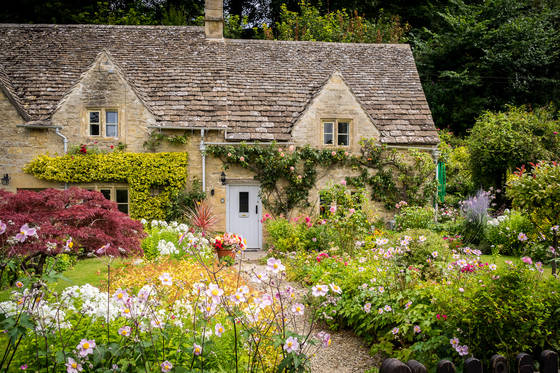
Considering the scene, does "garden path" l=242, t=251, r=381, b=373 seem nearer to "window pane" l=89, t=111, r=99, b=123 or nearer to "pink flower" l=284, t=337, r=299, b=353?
"pink flower" l=284, t=337, r=299, b=353

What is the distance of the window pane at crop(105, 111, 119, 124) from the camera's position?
13.4 meters

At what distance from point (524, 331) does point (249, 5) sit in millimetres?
32979

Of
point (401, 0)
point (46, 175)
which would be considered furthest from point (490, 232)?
point (401, 0)

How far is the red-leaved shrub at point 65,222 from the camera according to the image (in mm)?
5156

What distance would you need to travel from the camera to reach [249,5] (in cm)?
3197

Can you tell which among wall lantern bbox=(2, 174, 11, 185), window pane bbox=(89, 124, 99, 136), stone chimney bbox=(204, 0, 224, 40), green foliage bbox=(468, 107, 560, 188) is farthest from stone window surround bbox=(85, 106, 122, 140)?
green foliage bbox=(468, 107, 560, 188)

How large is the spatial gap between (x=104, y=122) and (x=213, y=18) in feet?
23.8

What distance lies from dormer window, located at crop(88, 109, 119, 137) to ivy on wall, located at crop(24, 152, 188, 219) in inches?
37.9

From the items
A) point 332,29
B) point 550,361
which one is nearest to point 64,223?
point 550,361

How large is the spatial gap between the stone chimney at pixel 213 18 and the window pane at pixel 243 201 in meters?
7.94

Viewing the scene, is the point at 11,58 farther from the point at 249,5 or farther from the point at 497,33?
the point at 497,33

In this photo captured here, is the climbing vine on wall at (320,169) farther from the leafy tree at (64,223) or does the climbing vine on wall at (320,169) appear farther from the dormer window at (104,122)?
the leafy tree at (64,223)

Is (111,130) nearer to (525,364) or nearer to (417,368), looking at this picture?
(417,368)

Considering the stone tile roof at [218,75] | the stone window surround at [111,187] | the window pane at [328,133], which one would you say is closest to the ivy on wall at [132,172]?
the stone window surround at [111,187]
